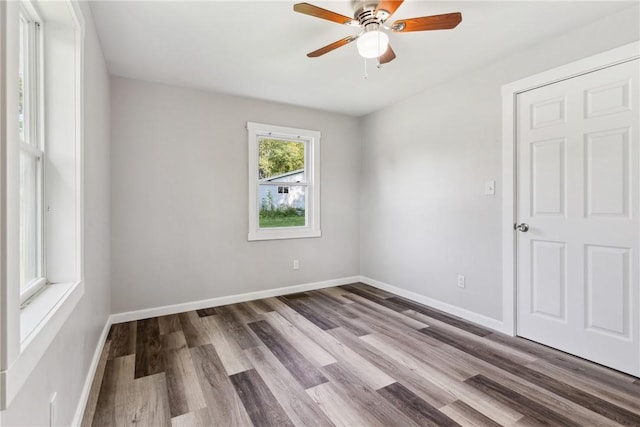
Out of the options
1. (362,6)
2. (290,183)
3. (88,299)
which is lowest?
(88,299)

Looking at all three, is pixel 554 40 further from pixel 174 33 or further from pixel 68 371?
pixel 68 371

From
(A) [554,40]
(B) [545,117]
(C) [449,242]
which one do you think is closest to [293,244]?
(C) [449,242]

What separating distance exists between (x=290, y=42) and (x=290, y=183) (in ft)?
6.22

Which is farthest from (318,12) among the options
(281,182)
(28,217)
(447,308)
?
(447,308)

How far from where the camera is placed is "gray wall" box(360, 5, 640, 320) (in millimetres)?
2553

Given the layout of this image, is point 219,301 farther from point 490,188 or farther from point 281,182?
point 490,188

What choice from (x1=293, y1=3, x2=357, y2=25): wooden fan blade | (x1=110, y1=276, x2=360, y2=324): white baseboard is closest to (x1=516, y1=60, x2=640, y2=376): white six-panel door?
(x1=293, y1=3, x2=357, y2=25): wooden fan blade

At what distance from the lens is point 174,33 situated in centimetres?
228

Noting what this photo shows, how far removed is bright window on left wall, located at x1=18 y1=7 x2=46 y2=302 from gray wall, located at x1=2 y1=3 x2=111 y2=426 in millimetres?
287

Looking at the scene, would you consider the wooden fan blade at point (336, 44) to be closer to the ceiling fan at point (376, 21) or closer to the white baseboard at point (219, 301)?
the ceiling fan at point (376, 21)

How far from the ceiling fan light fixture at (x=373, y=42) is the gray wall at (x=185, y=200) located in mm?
2036

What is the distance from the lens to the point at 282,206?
4031 mm

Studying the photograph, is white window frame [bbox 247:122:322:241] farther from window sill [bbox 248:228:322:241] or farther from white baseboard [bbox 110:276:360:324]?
white baseboard [bbox 110:276:360:324]

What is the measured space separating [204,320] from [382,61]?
2848mm
